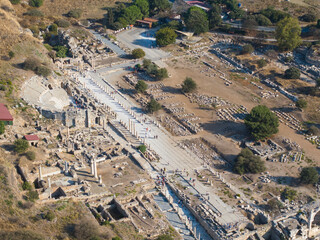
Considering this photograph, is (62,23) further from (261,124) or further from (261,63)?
(261,124)

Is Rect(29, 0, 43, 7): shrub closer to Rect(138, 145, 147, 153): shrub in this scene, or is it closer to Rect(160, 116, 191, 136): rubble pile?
Rect(160, 116, 191, 136): rubble pile

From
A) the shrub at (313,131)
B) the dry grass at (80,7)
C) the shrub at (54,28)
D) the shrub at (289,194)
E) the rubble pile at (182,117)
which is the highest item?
the dry grass at (80,7)

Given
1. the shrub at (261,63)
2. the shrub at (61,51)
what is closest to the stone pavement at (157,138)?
the shrub at (61,51)

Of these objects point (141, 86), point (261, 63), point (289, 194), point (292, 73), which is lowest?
point (289, 194)

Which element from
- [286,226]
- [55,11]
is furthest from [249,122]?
[55,11]

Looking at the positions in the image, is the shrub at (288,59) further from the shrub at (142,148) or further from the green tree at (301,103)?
the shrub at (142,148)

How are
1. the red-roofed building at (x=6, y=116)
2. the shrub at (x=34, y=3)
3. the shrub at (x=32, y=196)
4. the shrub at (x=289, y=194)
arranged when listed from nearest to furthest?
the shrub at (x=32, y=196) < the shrub at (x=289, y=194) < the red-roofed building at (x=6, y=116) < the shrub at (x=34, y=3)

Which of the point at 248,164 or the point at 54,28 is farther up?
the point at 54,28

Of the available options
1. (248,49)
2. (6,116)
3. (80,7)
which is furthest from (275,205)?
(80,7)
